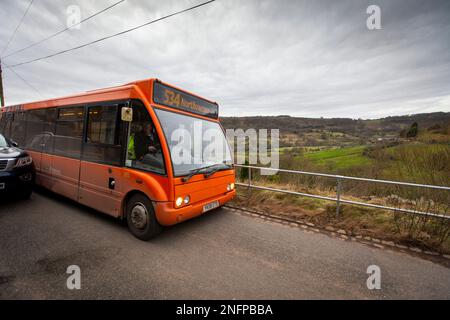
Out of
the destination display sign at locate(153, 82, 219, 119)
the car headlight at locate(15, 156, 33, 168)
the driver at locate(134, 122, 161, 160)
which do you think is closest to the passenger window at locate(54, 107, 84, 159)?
the car headlight at locate(15, 156, 33, 168)

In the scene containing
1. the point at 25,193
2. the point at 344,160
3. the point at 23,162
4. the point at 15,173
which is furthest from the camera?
the point at 344,160

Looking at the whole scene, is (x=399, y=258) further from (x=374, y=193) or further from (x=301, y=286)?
(x=374, y=193)

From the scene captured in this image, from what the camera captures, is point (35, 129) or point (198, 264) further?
point (35, 129)

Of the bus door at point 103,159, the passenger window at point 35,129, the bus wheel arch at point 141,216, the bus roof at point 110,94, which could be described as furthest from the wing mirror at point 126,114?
the passenger window at point 35,129

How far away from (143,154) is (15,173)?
12.5 feet

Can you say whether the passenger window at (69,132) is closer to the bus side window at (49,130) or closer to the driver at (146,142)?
the bus side window at (49,130)

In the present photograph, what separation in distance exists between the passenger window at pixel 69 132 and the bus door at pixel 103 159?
33 centimetres

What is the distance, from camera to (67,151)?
4.93 m

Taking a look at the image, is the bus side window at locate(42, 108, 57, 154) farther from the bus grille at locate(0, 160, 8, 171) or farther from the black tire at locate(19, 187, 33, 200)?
the black tire at locate(19, 187, 33, 200)

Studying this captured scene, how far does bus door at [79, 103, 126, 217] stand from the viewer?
12.5 feet

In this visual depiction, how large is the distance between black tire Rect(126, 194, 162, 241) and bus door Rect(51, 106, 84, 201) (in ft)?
6.47

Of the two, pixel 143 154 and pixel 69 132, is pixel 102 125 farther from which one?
pixel 69 132

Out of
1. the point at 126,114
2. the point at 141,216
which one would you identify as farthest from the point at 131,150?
the point at 141,216
